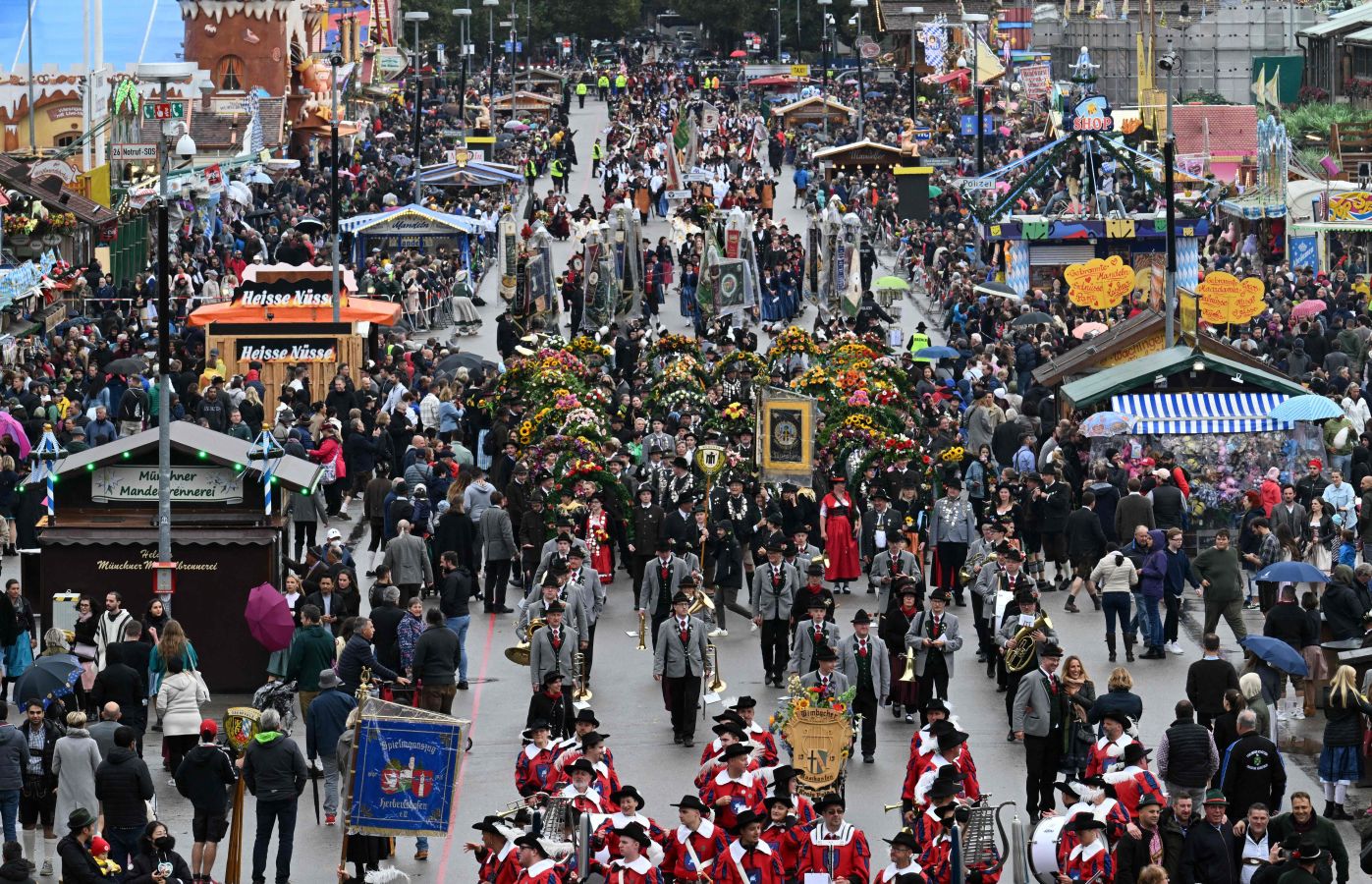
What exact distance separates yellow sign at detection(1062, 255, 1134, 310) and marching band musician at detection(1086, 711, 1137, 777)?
18.7 metres

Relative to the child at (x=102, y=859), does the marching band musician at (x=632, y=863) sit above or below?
above

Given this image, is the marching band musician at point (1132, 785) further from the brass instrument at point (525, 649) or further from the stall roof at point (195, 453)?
the stall roof at point (195, 453)

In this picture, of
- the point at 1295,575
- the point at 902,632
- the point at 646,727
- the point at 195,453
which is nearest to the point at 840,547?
the point at 902,632

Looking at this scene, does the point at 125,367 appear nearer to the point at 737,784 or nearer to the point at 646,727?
the point at 646,727

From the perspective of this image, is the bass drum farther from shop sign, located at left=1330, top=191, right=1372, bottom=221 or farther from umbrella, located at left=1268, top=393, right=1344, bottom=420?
shop sign, located at left=1330, top=191, right=1372, bottom=221

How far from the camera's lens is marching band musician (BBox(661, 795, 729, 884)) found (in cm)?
1416

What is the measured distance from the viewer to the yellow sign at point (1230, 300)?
30.8m

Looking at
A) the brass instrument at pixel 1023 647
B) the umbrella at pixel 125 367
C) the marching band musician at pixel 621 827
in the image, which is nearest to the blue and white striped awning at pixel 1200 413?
the brass instrument at pixel 1023 647

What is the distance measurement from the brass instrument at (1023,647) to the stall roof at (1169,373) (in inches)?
328

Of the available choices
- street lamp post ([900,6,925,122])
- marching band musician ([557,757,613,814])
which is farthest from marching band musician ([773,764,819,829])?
street lamp post ([900,6,925,122])

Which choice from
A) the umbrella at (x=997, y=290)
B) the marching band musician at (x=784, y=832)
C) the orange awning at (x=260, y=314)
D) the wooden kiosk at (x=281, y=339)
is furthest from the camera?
the umbrella at (x=997, y=290)

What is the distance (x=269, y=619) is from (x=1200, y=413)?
35.8 feet

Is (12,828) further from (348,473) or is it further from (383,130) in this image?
(383,130)

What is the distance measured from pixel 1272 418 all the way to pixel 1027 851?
36.1 feet
